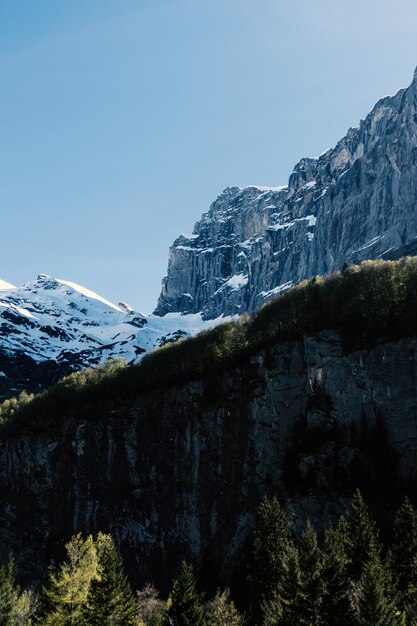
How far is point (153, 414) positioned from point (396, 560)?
5109 centimetres

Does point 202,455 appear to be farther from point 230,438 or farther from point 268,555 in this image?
point 268,555

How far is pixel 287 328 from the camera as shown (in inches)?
3332

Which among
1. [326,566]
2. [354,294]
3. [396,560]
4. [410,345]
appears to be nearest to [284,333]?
[354,294]

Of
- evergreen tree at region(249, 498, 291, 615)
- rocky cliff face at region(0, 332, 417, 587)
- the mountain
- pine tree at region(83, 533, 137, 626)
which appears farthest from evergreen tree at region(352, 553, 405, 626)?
rocky cliff face at region(0, 332, 417, 587)

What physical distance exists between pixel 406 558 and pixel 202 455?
4031 cm

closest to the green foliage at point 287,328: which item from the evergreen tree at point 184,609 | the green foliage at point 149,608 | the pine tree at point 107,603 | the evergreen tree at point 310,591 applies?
the green foliage at point 149,608

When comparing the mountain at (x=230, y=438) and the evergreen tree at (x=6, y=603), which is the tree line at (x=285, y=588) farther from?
the mountain at (x=230, y=438)

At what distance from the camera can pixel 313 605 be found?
128 ft

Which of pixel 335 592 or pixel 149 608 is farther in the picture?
pixel 149 608

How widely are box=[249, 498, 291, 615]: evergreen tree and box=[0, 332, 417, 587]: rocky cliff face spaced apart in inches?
555

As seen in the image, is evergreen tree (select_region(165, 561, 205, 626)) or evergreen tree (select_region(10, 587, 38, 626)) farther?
evergreen tree (select_region(10, 587, 38, 626))

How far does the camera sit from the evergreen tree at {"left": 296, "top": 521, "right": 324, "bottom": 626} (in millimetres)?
38719

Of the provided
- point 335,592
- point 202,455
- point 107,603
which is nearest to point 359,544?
point 335,592

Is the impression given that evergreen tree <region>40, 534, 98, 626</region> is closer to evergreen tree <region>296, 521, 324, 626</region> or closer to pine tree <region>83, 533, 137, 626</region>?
pine tree <region>83, 533, 137, 626</region>
